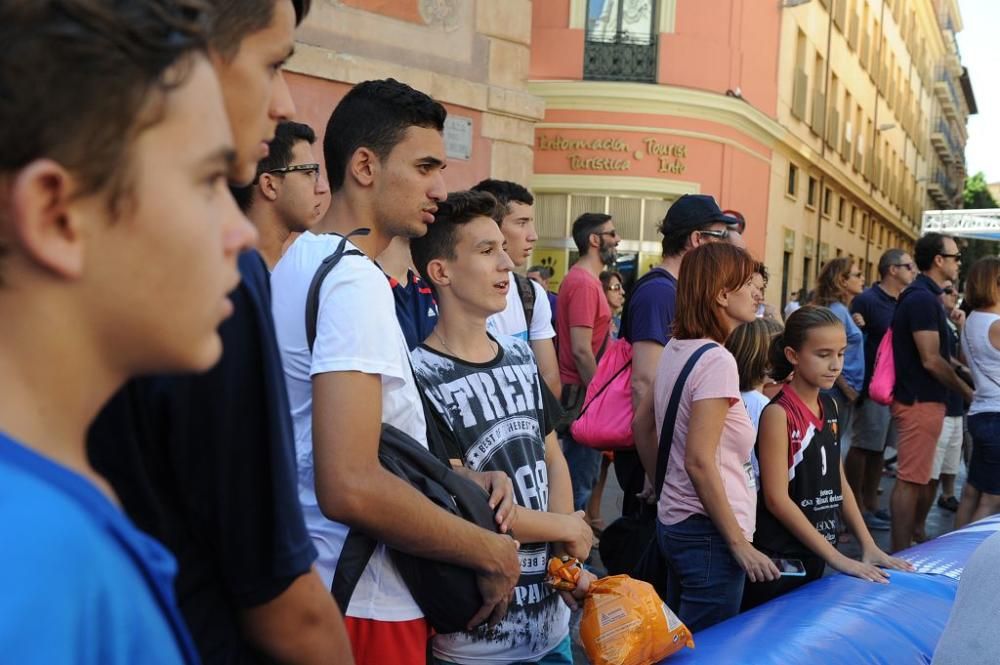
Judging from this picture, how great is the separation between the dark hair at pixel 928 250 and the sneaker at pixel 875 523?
185 cm

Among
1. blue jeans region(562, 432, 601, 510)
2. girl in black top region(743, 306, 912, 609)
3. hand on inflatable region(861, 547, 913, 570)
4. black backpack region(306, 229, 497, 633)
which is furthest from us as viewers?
blue jeans region(562, 432, 601, 510)

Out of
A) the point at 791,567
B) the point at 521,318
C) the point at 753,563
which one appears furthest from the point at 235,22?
the point at 521,318

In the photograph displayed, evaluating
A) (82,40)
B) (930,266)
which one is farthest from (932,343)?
(82,40)

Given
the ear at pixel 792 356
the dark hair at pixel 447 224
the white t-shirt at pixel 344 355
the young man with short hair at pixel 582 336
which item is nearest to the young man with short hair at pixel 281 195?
the dark hair at pixel 447 224

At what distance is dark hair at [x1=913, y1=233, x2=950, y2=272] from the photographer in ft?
19.9

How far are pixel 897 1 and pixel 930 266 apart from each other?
104 feet

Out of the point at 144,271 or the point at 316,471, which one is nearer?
the point at 144,271

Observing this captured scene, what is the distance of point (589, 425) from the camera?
412cm

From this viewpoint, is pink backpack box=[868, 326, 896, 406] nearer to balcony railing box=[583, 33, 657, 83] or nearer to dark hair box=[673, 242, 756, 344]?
dark hair box=[673, 242, 756, 344]

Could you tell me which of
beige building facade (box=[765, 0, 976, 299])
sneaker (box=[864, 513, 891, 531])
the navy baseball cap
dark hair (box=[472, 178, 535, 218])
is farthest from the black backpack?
beige building facade (box=[765, 0, 976, 299])

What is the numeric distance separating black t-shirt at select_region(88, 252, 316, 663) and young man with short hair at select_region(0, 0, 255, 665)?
264 millimetres

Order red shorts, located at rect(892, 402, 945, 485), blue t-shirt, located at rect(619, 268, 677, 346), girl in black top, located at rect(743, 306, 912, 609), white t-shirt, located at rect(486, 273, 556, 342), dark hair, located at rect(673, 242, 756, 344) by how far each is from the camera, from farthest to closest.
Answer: red shorts, located at rect(892, 402, 945, 485) < white t-shirt, located at rect(486, 273, 556, 342) < blue t-shirt, located at rect(619, 268, 677, 346) < girl in black top, located at rect(743, 306, 912, 609) < dark hair, located at rect(673, 242, 756, 344)

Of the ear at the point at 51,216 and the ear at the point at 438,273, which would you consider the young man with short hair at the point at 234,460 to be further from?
the ear at the point at 438,273

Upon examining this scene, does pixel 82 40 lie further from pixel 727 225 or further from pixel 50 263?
pixel 727 225
